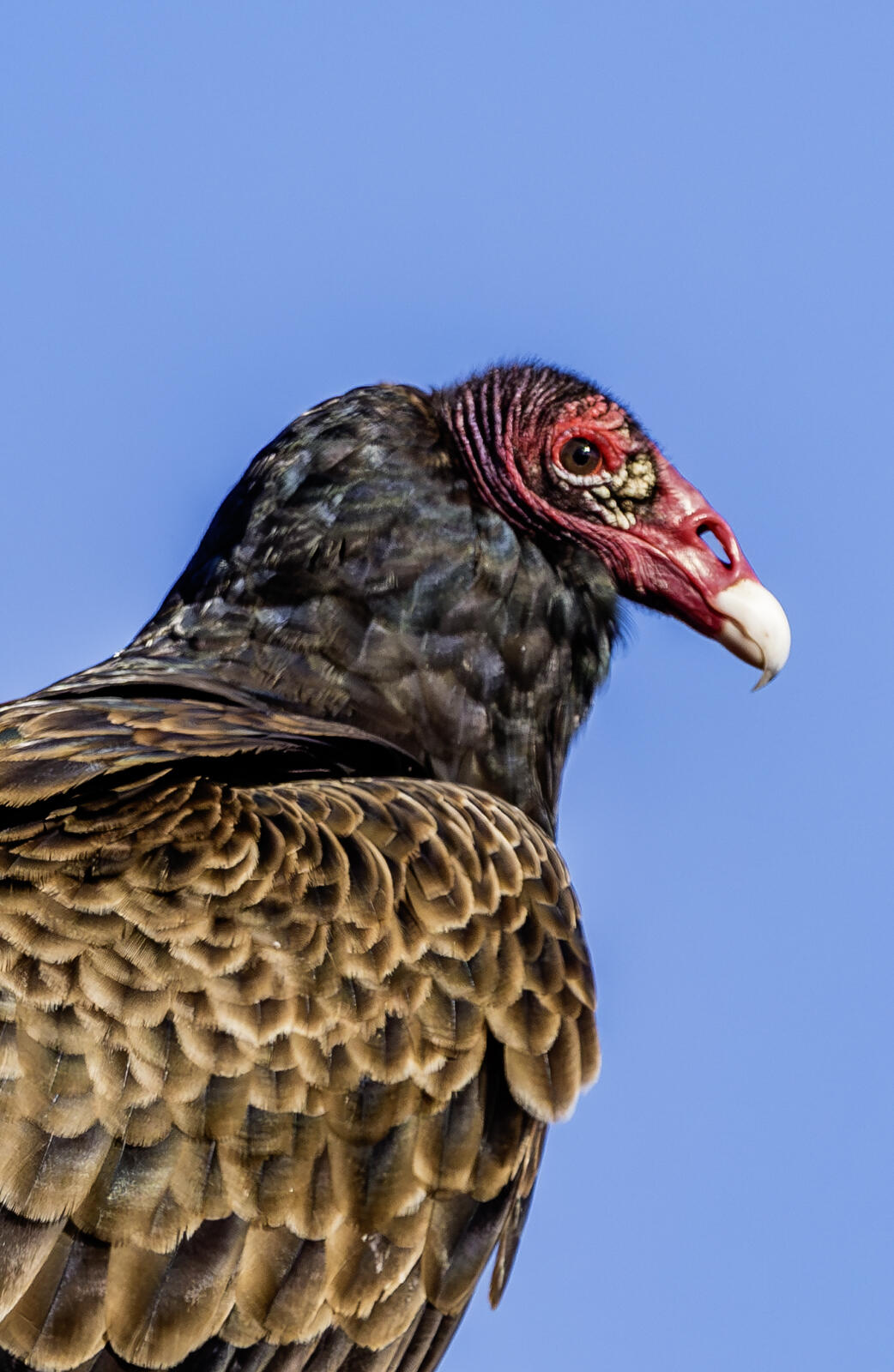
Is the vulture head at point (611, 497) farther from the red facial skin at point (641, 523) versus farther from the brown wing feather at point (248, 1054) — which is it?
the brown wing feather at point (248, 1054)

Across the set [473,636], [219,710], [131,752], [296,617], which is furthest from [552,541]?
[131,752]

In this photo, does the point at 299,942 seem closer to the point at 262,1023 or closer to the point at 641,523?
the point at 262,1023

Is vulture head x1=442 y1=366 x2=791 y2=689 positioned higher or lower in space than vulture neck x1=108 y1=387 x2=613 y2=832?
higher

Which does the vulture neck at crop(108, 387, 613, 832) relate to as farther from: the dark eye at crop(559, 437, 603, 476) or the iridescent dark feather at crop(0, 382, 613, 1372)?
the dark eye at crop(559, 437, 603, 476)

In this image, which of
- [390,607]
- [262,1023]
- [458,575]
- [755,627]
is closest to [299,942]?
[262,1023]

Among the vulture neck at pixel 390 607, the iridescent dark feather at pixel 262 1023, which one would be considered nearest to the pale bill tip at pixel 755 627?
the vulture neck at pixel 390 607

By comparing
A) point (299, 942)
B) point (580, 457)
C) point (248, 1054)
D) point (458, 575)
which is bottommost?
point (248, 1054)

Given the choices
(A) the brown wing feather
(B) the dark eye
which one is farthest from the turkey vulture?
(B) the dark eye
